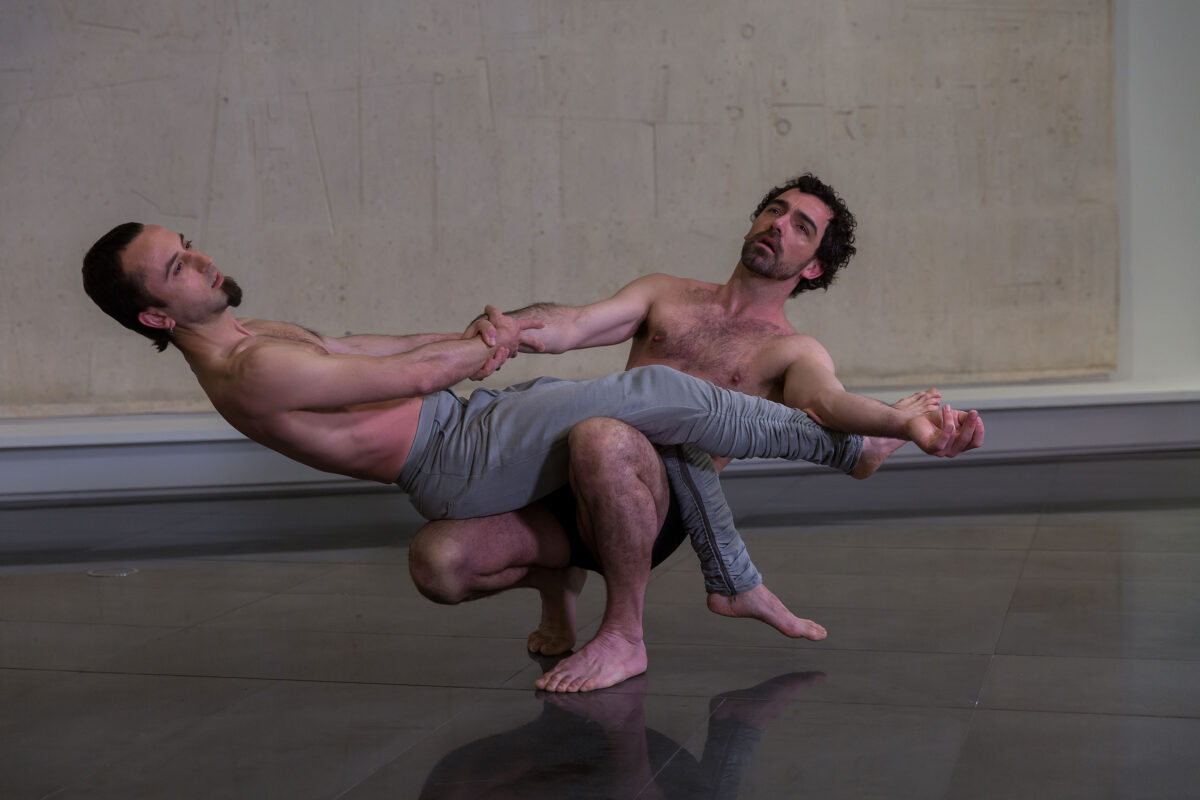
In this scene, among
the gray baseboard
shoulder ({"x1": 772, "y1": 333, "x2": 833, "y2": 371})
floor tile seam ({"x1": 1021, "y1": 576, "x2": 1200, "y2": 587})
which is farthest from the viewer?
the gray baseboard

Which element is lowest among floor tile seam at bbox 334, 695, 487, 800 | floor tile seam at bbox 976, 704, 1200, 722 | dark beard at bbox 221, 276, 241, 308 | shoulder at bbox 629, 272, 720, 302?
floor tile seam at bbox 976, 704, 1200, 722

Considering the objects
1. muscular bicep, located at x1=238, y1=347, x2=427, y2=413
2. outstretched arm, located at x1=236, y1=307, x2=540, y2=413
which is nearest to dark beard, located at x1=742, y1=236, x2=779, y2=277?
outstretched arm, located at x1=236, y1=307, x2=540, y2=413

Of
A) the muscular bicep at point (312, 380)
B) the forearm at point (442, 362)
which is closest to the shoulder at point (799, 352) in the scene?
the forearm at point (442, 362)

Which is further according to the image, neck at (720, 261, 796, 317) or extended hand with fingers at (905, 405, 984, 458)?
neck at (720, 261, 796, 317)

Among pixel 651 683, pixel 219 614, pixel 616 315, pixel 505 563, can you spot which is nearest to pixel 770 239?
pixel 616 315

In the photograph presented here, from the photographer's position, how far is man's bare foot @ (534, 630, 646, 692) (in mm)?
2529

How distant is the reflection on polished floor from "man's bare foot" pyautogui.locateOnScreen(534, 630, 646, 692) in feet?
0.16

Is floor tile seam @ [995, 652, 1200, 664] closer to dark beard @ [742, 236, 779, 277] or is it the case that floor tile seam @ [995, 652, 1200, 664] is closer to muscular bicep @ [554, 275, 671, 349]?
dark beard @ [742, 236, 779, 277]

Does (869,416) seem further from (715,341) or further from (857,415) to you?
(715,341)

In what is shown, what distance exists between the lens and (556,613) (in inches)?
113

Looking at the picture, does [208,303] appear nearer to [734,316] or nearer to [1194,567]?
[734,316]

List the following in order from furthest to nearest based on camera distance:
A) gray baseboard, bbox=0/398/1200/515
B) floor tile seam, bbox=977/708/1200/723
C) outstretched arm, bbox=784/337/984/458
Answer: gray baseboard, bbox=0/398/1200/515, outstretched arm, bbox=784/337/984/458, floor tile seam, bbox=977/708/1200/723

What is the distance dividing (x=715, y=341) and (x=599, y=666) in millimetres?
928

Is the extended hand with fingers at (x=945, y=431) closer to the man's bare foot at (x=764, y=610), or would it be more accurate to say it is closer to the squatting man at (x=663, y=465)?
the squatting man at (x=663, y=465)
